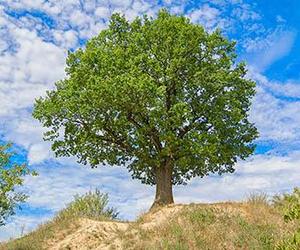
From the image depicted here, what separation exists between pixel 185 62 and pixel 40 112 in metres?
12.7

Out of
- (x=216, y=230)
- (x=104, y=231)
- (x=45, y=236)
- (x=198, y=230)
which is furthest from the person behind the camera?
(x=45, y=236)

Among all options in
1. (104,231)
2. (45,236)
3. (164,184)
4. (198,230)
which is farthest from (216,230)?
(45,236)

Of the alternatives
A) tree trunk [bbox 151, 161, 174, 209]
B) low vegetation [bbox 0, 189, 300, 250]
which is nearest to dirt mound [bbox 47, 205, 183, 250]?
→ low vegetation [bbox 0, 189, 300, 250]

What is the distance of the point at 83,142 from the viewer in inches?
1540

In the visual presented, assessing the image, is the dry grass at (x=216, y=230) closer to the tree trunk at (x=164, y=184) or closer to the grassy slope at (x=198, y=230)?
the grassy slope at (x=198, y=230)

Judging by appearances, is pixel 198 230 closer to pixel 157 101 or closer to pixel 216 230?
pixel 216 230

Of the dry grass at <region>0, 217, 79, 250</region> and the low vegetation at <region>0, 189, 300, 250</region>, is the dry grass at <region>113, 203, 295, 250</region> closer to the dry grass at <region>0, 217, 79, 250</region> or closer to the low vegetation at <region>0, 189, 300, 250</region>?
the low vegetation at <region>0, 189, 300, 250</region>

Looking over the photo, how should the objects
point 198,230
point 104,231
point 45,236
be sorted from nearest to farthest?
point 198,230, point 104,231, point 45,236

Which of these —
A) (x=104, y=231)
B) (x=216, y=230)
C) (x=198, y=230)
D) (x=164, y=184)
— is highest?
(x=164, y=184)

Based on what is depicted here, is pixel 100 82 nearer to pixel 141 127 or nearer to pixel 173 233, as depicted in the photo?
pixel 141 127

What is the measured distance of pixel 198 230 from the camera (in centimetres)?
2853

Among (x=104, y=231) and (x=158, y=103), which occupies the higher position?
(x=158, y=103)

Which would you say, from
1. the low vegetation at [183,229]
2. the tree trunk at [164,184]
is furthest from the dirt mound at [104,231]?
the tree trunk at [164,184]

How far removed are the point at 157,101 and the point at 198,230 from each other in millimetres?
10845
